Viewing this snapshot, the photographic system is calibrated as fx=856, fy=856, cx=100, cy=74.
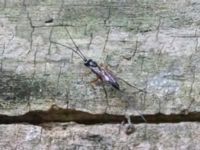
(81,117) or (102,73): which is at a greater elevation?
(102,73)

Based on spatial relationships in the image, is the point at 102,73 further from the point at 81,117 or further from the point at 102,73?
the point at 81,117

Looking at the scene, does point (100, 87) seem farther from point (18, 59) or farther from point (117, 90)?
point (18, 59)

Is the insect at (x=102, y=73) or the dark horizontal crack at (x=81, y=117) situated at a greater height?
the insect at (x=102, y=73)

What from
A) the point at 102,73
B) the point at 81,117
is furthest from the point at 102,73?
the point at 81,117

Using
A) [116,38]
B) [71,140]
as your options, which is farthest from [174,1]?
[71,140]

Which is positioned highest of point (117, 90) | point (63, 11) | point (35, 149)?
point (63, 11)

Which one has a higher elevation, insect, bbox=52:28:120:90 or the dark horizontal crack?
insect, bbox=52:28:120:90
